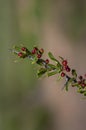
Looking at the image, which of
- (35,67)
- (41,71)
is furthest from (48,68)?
(35,67)

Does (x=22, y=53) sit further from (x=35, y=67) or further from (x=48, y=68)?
(x=35, y=67)

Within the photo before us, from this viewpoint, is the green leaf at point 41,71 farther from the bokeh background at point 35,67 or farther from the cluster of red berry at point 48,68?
the bokeh background at point 35,67

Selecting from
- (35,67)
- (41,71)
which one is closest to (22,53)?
(41,71)

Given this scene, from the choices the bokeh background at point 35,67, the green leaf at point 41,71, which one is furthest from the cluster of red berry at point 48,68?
the bokeh background at point 35,67

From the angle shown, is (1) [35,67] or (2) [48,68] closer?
(2) [48,68]

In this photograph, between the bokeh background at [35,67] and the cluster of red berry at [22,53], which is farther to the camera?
the bokeh background at [35,67]

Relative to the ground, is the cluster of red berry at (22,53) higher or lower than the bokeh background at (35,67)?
lower

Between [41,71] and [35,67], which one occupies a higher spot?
[35,67]

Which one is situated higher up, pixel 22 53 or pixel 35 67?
pixel 35 67

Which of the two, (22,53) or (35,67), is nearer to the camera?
(22,53)

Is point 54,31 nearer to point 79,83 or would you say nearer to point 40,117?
point 40,117

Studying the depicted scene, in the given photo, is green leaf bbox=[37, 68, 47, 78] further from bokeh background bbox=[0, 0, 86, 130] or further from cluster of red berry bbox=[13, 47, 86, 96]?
Result: bokeh background bbox=[0, 0, 86, 130]
